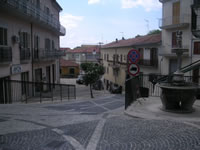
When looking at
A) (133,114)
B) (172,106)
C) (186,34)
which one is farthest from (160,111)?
(186,34)

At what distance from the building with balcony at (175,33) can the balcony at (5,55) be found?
16.7 metres

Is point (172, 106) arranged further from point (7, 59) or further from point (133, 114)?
point (7, 59)

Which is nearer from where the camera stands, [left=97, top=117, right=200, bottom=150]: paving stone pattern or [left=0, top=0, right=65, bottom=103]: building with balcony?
[left=97, top=117, right=200, bottom=150]: paving stone pattern

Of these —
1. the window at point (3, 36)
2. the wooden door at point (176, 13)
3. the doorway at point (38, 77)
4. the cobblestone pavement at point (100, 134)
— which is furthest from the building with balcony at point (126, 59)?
the cobblestone pavement at point (100, 134)

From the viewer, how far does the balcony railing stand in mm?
16547

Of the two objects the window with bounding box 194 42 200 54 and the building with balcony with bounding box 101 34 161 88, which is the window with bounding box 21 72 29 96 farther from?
the window with bounding box 194 42 200 54

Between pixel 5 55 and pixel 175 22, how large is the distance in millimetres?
19082

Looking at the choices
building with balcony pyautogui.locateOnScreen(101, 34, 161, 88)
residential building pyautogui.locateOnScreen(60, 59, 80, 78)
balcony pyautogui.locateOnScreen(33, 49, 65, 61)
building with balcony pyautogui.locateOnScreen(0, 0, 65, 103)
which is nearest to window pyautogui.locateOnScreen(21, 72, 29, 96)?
building with balcony pyautogui.locateOnScreen(0, 0, 65, 103)

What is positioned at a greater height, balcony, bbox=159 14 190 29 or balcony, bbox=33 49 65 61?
balcony, bbox=159 14 190 29

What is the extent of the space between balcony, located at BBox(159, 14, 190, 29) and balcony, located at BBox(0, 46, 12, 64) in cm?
1824

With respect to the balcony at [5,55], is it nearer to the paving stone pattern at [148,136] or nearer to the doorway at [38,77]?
the doorway at [38,77]

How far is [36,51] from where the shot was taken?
65.5 feet

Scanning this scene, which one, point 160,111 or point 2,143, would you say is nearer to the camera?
point 2,143

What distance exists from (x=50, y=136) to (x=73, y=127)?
0.96 meters
